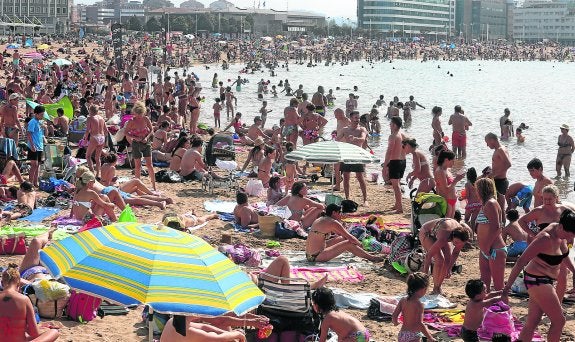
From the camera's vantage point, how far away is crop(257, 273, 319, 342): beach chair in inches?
242

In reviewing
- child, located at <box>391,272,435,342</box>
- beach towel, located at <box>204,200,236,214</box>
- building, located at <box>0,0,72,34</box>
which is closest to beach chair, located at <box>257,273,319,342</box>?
child, located at <box>391,272,435,342</box>

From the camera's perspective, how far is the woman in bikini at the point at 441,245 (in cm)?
758

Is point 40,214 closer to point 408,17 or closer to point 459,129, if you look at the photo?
point 459,129

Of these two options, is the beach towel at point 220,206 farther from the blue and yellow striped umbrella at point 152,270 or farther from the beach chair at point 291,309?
the blue and yellow striped umbrella at point 152,270

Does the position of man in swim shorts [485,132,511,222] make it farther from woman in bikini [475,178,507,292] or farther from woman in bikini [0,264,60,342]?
woman in bikini [0,264,60,342]

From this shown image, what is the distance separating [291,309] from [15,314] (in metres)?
2.01

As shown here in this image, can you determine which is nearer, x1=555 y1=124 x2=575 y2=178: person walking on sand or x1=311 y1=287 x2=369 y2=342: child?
x1=311 y1=287 x2=369 y2=342: child

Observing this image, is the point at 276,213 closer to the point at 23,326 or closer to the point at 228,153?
the point at 228,153

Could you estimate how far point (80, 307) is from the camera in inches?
258

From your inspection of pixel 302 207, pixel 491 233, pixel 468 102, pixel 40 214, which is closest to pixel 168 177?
pixel 40 214

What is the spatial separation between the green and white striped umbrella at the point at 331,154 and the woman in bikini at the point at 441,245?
2.79m

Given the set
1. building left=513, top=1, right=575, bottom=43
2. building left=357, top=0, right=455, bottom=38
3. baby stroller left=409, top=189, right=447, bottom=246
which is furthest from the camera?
building left=513, top=1, right=575, bottom=43

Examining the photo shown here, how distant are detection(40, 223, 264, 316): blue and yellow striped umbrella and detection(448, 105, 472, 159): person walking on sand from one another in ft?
42.7

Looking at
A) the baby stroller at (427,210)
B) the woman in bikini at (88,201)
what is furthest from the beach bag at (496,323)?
the woman in bikini at (88,201)
